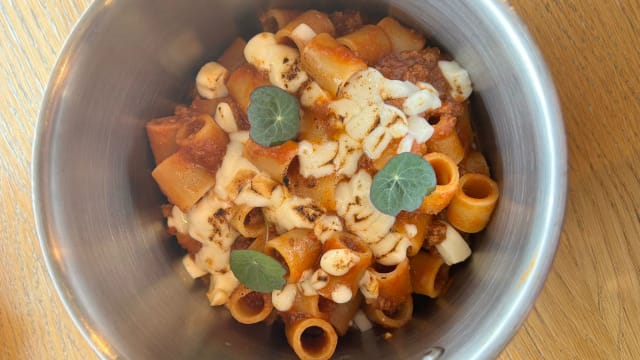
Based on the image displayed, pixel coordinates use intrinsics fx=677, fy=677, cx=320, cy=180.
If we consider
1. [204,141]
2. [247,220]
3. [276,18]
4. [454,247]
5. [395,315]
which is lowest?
[395,315]

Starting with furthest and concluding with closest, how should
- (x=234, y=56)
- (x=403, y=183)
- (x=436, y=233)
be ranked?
(x=234, y=56), (x=436, y=233), (x=403, y=183)

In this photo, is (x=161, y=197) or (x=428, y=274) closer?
(x=428, y=274)

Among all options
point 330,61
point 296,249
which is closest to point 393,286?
point 296,249

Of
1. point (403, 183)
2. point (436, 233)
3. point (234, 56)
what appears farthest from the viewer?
point (234, 56)

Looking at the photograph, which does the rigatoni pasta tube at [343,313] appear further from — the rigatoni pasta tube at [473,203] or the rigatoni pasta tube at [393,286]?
the rigatoni pasta tube at [473,203]

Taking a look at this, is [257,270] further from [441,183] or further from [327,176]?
[441,183]

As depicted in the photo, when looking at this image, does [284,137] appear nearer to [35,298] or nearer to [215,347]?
[215,347]

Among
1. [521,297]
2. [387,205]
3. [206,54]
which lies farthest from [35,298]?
[521,297]
